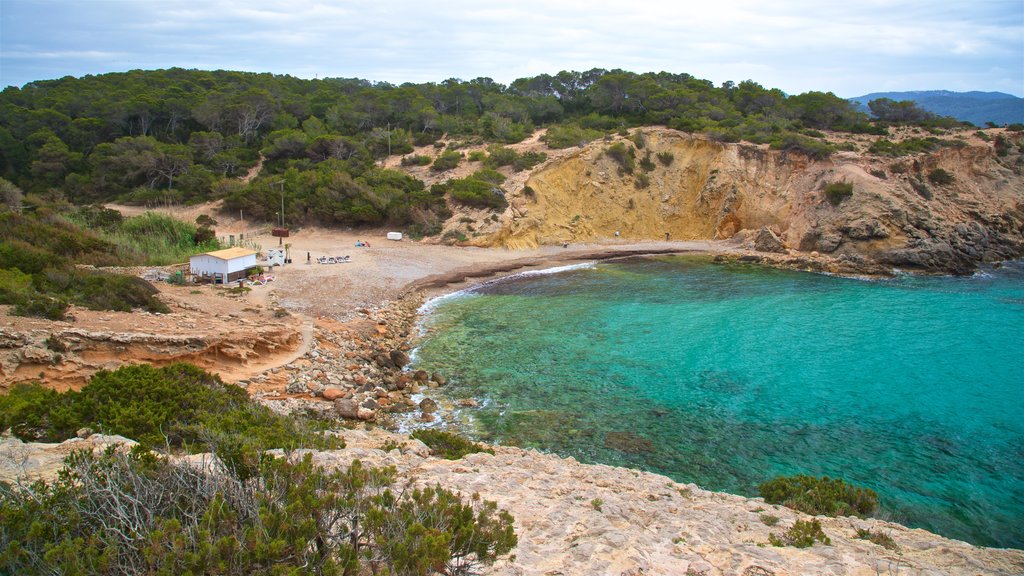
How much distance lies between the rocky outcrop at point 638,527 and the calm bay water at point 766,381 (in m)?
2.89

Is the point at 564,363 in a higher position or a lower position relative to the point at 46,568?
lower

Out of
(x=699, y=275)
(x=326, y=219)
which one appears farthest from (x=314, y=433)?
(x=326, y=219)

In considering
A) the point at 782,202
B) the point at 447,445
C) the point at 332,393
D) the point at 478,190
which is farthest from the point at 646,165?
the point at 447,445

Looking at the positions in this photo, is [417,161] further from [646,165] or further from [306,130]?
[646,165]

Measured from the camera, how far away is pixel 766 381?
772 inches

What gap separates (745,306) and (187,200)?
124 feet

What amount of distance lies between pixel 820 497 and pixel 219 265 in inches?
969

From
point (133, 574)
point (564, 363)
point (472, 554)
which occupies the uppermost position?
point (133, 574)

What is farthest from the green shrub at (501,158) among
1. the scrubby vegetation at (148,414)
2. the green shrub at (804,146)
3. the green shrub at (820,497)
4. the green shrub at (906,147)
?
the green shrub at (820,497)

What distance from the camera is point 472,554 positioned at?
719cm

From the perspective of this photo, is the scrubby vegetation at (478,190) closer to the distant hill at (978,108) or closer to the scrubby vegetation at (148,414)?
the scrubby vegetation at (148,414)

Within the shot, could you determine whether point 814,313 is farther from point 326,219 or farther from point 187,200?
point 187,200

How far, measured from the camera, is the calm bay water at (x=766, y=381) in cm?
1421

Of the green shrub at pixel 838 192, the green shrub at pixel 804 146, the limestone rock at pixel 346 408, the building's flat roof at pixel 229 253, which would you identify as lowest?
the limestone rock at pixel 346 408
